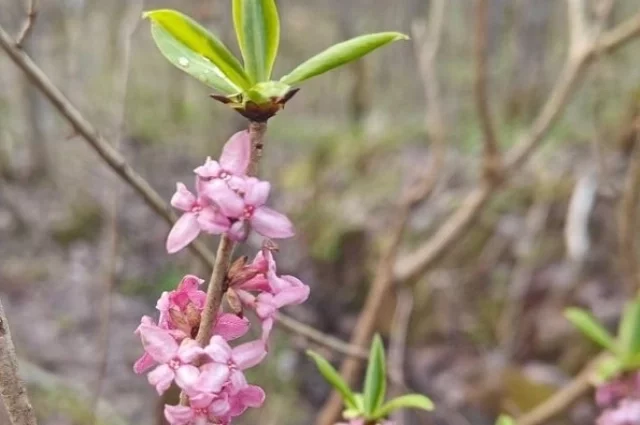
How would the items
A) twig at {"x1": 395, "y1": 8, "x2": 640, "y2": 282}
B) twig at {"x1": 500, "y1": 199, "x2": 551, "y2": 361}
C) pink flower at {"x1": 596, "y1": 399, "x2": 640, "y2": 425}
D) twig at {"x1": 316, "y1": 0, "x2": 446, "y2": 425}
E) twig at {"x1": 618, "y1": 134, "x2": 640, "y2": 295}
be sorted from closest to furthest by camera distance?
pink flower at {"x1": 596, "y1": 399, "x2": 640, "y2": 425} → twig at {"x1": 618, "y1": 134, "x2": 640, "y2": 295} → twig at {"x1": 395, "y1": 8, "x2": 640, "y2": 282} → twig at {"x1": 316, "y1": 0, "x2": 446, "y2": 425} → twig at {"x1": 500, "y1": 199, "x2": 551, "y2": 361}

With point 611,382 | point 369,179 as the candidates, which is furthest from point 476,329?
point 611,382

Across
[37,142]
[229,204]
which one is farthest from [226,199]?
[37,142]

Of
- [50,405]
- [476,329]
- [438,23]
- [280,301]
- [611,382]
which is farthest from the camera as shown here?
[476,329]

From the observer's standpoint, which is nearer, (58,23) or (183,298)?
(183,298)

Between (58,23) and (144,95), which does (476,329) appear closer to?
(58,23)

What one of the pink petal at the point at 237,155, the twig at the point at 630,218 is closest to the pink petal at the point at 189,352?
the pink petal at the point at 237,155

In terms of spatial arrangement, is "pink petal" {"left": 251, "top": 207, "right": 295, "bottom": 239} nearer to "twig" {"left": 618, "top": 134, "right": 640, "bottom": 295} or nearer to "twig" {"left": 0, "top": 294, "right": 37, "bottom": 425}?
"twig" {"left": 0, "top": 294, "right": 37, "bottom": 425}

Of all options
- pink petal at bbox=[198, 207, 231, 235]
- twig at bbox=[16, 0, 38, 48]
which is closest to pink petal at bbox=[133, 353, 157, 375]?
pink petal at bbox=[198, 207, 231, 235]
